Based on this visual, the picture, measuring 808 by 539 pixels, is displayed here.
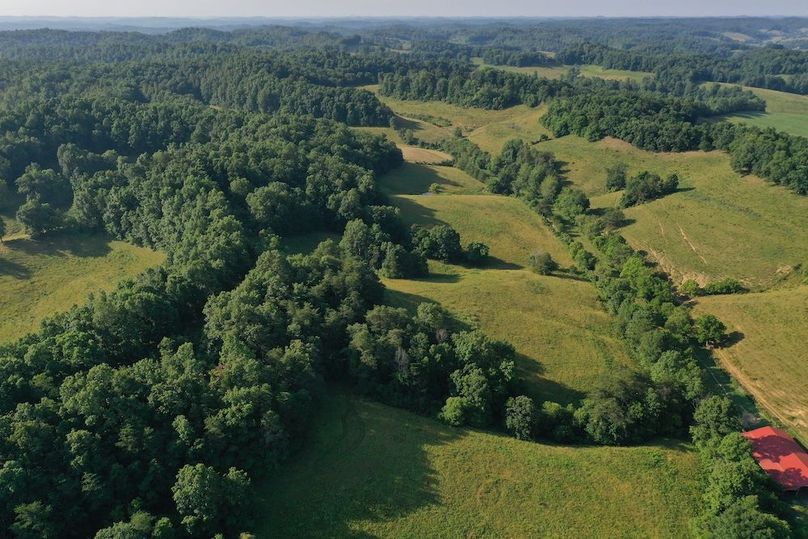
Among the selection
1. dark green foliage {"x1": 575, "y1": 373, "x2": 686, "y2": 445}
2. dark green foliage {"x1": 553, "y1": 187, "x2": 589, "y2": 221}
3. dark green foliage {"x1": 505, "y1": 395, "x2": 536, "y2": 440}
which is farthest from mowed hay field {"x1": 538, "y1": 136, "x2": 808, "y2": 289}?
dark green foliage {"x1": 505, "y1": 395, "x2": 536, "y2": 440}

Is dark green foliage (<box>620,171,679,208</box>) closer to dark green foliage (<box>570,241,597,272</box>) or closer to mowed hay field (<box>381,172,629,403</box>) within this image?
mowed hay field (<box>381,172,629,403</box>)

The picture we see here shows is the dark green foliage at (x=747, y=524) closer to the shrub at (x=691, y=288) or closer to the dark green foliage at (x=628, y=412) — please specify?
the dark green foliage at (x=628, y=412)

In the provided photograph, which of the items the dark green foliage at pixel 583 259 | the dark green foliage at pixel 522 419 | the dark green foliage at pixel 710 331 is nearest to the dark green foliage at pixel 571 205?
the dark green foliage at pixel 583 259

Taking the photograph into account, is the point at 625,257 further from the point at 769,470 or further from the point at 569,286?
the point at 769,470

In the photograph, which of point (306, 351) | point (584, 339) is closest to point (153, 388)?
point (306, 351)

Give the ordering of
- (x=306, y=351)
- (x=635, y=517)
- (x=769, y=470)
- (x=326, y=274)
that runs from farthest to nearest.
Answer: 1. (x=326, y=274)
2. (x=306, y=351)
3. (x=769, y=470)
4. (x=635, y=517)
